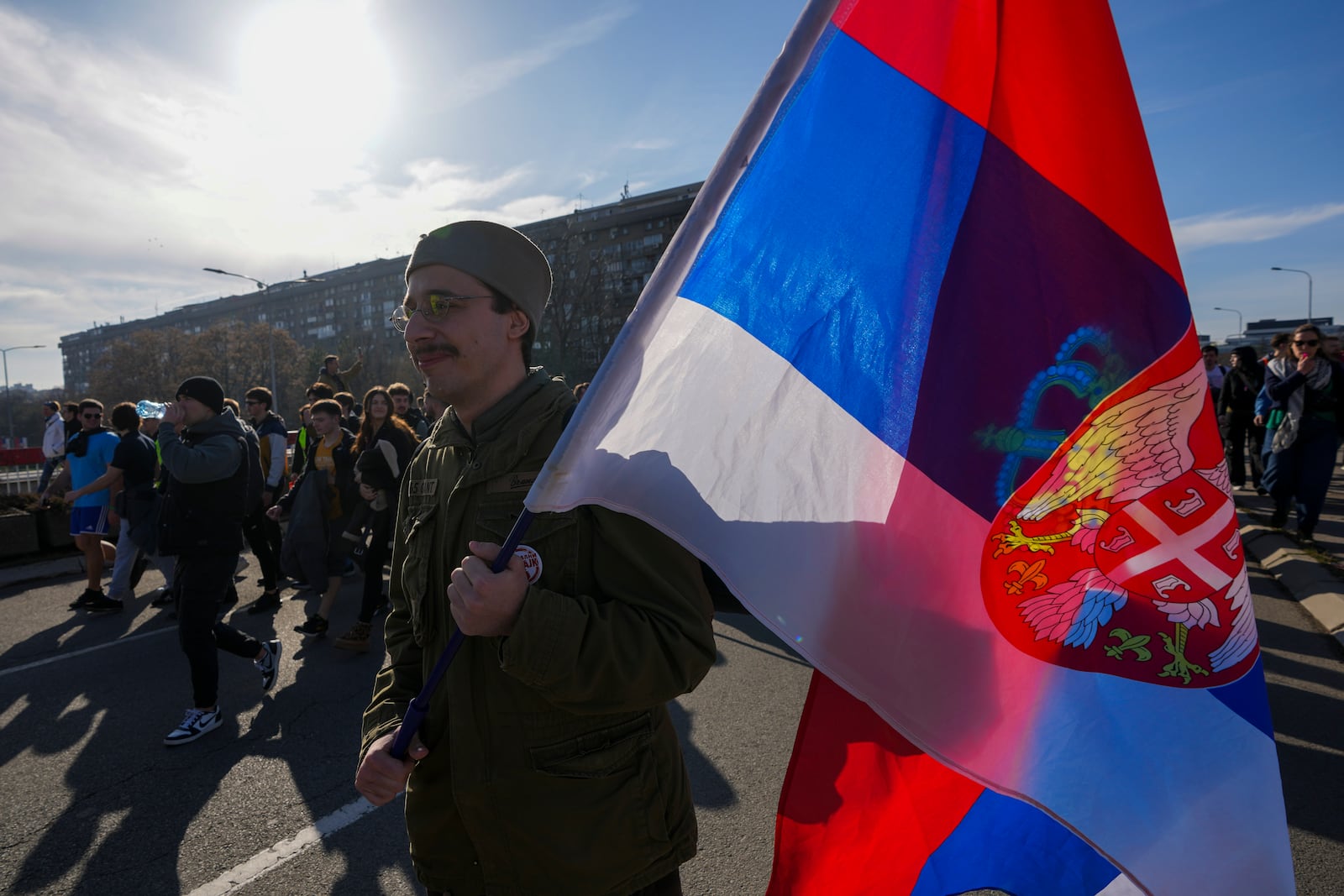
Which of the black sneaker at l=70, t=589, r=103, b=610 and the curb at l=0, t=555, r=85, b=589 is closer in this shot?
the black sneaker at l=70, t=589, r=103, b=610

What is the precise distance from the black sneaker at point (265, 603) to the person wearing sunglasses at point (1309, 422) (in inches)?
406

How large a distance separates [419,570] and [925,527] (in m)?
1.08

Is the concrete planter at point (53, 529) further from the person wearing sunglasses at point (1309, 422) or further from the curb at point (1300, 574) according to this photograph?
the person wearing sunglasses at point (1309, 422)

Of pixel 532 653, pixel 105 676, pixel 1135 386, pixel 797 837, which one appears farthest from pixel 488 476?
pixel 105 676

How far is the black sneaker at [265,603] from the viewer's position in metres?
7.52

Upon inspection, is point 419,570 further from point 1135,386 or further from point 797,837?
point 1135,386

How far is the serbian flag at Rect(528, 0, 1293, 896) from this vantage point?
55.2 inches

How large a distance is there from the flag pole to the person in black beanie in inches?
148

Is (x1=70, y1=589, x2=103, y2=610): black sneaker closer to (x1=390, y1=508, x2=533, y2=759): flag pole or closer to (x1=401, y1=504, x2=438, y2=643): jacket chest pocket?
(x1=401, y1=504, x2=438, y2=643): jacket chest pocket

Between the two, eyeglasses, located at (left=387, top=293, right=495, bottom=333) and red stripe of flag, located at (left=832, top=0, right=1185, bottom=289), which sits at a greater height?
red stripe of flag, located at (left=832, top=0, right=1185, bottom=289)

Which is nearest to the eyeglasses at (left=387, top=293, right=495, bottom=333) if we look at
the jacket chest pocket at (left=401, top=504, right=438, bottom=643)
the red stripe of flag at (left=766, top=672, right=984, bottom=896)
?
the jacket chest pocket at (left=401, top=504, right=438, bottom=643)

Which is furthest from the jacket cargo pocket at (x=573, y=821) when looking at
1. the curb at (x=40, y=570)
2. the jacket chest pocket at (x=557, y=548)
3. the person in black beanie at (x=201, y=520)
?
the curb at (x=40, y=570)

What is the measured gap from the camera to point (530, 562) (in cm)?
143

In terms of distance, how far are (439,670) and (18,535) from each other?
1170cm
